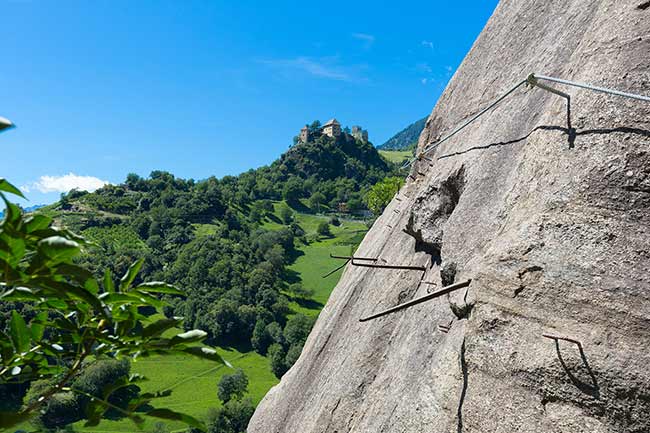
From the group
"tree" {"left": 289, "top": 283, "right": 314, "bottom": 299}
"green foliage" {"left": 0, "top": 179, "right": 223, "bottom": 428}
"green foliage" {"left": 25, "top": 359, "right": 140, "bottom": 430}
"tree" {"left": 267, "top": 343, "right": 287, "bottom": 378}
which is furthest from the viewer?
"tree" {"left": 289, "top": 283, "right": 314, "bottom": 299}

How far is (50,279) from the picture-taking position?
98.0 inches

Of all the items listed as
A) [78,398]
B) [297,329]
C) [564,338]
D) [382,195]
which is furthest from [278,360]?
[564,338]

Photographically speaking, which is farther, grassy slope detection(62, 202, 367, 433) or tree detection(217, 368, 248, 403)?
tree detection(217, 368, 248, 403)

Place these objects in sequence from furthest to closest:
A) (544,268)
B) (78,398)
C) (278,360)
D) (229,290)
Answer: (229,290)
(278,360)
(78,398)
(544,268)

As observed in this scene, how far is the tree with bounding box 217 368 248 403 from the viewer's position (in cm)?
9800

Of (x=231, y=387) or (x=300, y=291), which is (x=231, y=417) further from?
(x=300, y=291)

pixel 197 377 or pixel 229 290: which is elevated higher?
pixel 229 290

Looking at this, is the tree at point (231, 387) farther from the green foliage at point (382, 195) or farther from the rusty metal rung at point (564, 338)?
the rusty metal rung at point (564, 338)

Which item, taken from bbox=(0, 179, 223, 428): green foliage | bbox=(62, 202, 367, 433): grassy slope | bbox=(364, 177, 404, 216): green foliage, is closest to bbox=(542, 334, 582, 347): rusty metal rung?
bbox=(0, 179, 223, 428): green foliage

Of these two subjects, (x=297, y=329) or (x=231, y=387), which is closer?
(x=231, y=387)

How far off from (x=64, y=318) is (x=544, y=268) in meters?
4.88

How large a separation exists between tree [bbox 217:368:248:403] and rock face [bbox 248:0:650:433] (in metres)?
97.9

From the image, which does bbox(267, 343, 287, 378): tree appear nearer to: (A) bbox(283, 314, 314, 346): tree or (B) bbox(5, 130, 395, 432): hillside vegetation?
(B) bbox(5, 130, 395, 432): hillside vegetation

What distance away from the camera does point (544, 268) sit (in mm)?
5133
